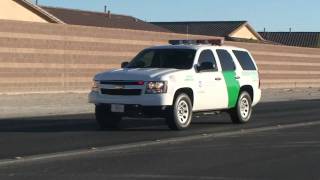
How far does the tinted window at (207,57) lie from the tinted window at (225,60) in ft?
1.16

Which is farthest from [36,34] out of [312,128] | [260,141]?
[260,141]

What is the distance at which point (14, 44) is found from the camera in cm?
2805

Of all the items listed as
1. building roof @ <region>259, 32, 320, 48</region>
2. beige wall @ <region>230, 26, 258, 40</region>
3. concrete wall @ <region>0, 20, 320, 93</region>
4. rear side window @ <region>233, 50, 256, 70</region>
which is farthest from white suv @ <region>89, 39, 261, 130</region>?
building roof @ <region>259, 32, 320, 48</region>

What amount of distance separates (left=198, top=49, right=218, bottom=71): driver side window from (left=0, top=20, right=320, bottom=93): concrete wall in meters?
12.5

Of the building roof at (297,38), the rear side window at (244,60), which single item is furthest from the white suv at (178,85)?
the building roof at (297,38)

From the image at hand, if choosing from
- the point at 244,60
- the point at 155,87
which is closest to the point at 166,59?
the point at 155,87

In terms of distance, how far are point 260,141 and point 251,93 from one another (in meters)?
4.57

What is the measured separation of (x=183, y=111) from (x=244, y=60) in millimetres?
3291

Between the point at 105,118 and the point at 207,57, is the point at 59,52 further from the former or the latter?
the point at 105,118

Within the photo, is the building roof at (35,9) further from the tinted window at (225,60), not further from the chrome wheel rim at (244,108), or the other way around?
the tinted window at (225,60)

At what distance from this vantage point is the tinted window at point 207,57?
55.3 ft

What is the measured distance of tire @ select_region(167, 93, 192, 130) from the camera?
15.7 m

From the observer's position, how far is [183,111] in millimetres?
16047

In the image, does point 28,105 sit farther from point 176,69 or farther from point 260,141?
point 260,141
